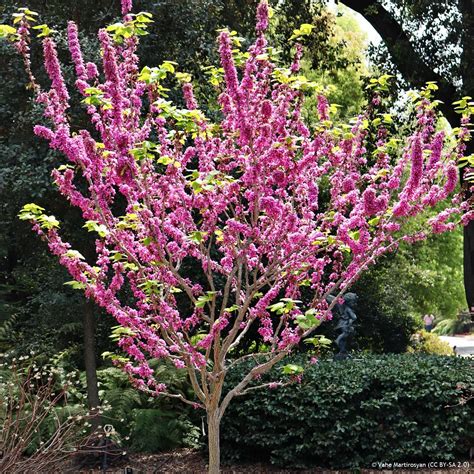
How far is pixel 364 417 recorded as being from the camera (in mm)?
7547

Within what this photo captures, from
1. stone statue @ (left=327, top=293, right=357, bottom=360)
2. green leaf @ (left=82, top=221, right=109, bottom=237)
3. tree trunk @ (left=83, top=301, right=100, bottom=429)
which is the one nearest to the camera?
green leaf @ (left=82, top=221, right=109, bottom=237)

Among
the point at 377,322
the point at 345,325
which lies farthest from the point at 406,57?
the point at 377,322

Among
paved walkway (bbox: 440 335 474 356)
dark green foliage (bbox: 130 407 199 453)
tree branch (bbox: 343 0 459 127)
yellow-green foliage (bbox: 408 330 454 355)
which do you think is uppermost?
tree branch (bbox: 343 0 459 127)

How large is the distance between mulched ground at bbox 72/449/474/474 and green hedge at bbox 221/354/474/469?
0.45ft

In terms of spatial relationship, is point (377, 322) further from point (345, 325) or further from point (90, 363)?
point (90, 363)

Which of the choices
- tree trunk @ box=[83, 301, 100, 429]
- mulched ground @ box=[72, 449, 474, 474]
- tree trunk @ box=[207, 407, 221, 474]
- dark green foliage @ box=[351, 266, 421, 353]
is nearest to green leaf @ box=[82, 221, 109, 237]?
tree trunk @ box=[207, 407, 221, 474]

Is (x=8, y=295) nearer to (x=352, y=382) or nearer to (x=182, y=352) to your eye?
(x=352, y=382)

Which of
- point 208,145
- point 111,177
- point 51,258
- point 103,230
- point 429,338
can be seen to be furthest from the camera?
point 429,338

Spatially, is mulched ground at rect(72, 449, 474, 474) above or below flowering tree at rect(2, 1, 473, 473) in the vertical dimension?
below

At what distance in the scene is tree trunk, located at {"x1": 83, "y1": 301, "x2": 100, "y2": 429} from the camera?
901 centimetres

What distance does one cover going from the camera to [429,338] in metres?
16.3

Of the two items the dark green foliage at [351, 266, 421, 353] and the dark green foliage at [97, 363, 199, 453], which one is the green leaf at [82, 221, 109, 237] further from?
the dark green foliage at [351, 266, 421, 353]

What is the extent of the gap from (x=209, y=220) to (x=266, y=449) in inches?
141

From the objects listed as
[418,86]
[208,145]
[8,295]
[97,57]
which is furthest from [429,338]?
[208,145]
